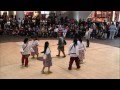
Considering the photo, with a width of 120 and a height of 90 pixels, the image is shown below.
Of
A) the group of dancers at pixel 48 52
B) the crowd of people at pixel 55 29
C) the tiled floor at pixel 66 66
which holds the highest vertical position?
the crowd of people at pixel 55 29

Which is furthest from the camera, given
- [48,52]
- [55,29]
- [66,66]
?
[55,29]

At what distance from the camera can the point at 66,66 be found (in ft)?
34.0

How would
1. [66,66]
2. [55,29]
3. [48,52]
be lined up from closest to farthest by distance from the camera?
[48,52]
[66,66]
[55,29]

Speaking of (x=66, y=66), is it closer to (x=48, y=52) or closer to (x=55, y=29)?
(x=48, y=52)

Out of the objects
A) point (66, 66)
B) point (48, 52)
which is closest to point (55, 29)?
point (66, 66)

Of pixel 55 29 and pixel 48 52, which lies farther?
pixel 55 29

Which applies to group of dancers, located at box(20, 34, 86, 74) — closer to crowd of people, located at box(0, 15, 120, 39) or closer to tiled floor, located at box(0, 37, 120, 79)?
tiled floor, located at box(0, 37, 120, 79)

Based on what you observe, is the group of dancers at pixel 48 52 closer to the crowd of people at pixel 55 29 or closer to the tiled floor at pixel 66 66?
the tiled floor at pixel 66 66

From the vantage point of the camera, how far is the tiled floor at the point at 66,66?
29.9ft

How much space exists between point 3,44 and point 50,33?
169 inches

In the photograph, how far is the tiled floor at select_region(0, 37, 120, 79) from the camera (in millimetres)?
9109

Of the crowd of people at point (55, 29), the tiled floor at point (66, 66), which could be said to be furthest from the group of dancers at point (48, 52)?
the crowd of people at point (55, 29)

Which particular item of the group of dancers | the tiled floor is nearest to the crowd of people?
the tiled floor

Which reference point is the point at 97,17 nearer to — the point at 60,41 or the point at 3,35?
the point at 3,35
